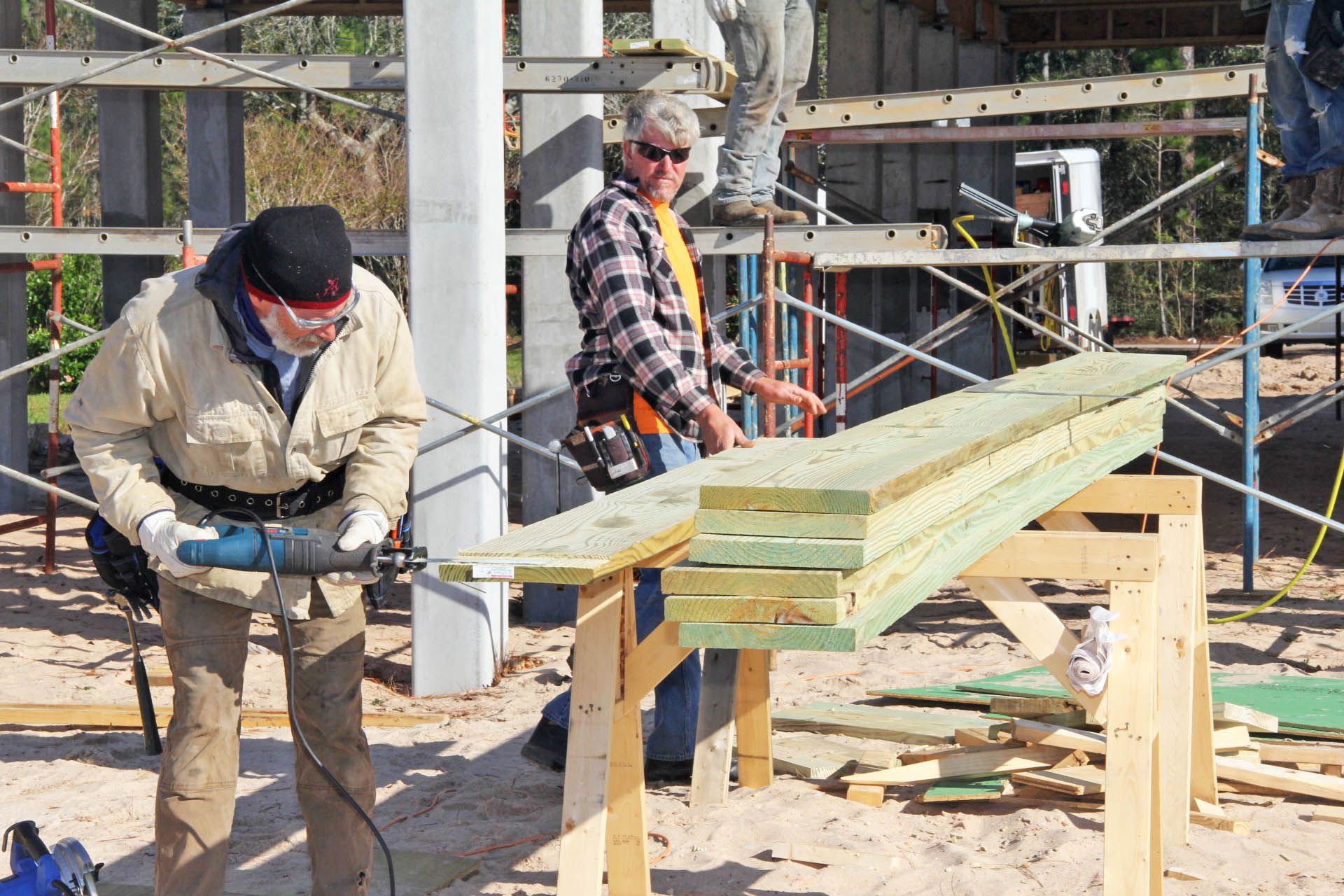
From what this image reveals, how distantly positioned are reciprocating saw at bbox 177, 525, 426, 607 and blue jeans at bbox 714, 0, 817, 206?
4.08m

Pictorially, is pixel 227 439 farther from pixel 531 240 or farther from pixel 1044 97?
pixel 1044 97

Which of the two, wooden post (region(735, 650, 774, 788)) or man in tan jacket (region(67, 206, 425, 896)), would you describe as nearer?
man in tan jacket (region(67, 206, 425, 896))

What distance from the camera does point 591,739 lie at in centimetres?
270

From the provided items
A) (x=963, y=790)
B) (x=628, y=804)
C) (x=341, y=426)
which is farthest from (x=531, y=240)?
(x=628, y=804)

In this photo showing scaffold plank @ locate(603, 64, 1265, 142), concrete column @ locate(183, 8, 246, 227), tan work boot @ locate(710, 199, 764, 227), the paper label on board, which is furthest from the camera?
concrete column @ locate(183, 8, 246, 227)

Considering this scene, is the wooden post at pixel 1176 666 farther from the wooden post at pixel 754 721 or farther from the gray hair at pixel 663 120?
the gray hair at pixel 663 120

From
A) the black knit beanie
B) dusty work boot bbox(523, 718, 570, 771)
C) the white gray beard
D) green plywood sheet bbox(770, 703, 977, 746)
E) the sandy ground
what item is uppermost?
the black knit beanie

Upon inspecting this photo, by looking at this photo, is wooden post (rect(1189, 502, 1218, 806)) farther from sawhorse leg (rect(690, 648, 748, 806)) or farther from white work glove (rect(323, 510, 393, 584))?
white work glove (rect(323, 510, 393, 584))

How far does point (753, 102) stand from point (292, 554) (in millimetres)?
4401

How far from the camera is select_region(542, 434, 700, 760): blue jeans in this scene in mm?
4160

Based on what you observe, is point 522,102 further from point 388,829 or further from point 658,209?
point 388,829

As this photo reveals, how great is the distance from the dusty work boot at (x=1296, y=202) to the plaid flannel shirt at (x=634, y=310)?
362cm

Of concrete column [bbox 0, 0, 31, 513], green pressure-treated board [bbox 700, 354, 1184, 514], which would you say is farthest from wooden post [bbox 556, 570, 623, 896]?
concrete column [bbox 0, 0, 31, 513]

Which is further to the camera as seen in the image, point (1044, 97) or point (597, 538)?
point (1044, 97)
